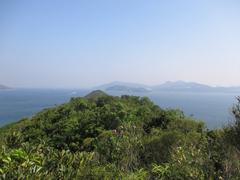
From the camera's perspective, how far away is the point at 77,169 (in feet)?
22.0

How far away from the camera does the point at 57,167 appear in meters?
6.64

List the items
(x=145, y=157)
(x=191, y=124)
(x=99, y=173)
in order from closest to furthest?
(x=99, y=173)
(x=145, y=157)
(x=191, y=124)

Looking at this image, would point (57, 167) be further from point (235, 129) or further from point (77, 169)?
point (235, 129)

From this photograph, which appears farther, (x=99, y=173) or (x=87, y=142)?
(x=87, y=142)

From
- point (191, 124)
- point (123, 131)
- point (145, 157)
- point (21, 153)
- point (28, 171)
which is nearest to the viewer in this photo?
point (28, 171)

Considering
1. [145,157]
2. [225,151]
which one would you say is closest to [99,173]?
[225,151]

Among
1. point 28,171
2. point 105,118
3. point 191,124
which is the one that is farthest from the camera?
point 105,118

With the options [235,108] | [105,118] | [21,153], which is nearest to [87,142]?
[105,118]

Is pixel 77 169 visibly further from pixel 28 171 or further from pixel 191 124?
pixel 191 124

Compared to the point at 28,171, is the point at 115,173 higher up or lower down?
lower down

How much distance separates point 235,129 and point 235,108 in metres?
0.55

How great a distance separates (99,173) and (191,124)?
17362 millimetres

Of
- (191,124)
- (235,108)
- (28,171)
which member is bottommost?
(191,124)

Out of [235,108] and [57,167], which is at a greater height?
[235,108]
